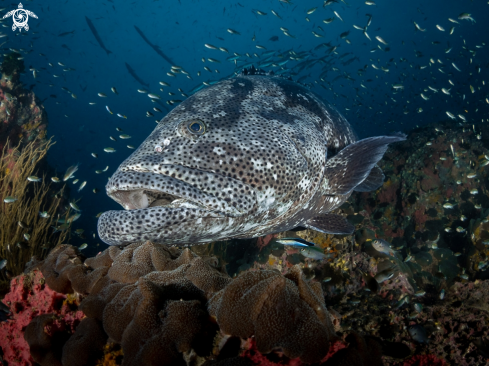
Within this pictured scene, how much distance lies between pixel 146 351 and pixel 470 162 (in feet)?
35.0

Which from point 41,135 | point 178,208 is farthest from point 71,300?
point 41,135

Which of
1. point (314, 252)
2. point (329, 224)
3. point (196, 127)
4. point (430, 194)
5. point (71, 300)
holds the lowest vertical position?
point (430, 194)

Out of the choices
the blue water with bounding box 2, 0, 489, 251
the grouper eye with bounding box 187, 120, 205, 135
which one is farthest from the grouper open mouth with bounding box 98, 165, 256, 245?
the blue water with bounding box 2, 0, 489, 251

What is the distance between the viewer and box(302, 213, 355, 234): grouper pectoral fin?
151 inches

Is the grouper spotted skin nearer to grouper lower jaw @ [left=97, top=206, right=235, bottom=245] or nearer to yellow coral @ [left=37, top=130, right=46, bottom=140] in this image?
grouper lower jaw @ [left=97, top=206, right=235, bottom=245]

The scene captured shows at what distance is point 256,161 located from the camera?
2422mm

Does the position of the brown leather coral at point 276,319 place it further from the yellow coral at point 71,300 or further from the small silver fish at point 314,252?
the small silver fish at point 314,252

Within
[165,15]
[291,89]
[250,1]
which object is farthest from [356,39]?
[291,89]

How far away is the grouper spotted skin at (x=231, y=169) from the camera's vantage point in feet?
6.91

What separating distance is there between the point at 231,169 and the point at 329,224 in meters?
2.35

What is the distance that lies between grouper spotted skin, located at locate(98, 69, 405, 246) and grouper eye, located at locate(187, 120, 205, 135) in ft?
0.03

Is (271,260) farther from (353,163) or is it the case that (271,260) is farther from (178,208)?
(178,208)

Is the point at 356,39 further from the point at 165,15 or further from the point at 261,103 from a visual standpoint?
the point at 261,103

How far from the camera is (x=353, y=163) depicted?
323 cm
